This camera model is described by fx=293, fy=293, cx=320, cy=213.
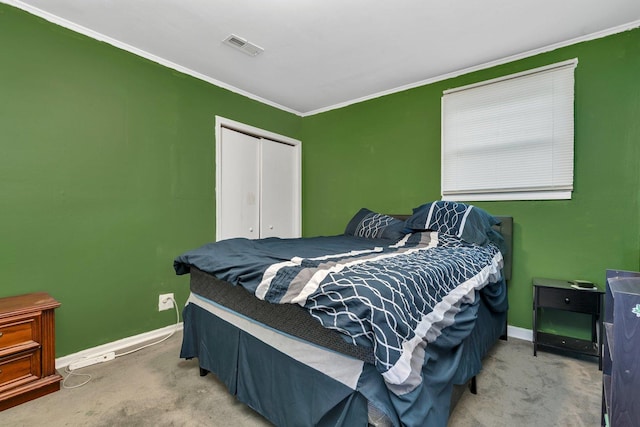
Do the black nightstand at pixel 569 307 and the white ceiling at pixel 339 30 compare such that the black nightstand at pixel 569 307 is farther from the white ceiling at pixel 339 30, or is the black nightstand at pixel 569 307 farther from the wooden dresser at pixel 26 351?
the wooden dresser at pixel 26 351

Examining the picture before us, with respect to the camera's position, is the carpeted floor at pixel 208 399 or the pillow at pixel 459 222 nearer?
the carpeted floor at pixel 208 399

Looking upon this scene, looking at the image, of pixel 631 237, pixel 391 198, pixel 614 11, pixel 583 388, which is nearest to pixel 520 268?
pixel 631 237

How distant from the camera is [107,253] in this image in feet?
7.52

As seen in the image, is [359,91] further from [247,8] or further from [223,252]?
[223,252]

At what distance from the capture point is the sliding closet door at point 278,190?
11.9 feet

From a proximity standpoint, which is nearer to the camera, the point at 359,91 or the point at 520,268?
the point at 520,268

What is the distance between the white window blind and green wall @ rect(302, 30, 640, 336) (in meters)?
0.09

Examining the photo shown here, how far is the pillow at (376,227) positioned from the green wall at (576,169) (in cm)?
45

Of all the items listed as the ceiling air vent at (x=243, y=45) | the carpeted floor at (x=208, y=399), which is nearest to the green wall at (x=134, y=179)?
the carpeted floor at (x=208, y=399)

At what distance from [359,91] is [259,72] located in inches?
44.8

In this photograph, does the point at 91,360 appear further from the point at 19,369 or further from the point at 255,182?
the point at 255,182

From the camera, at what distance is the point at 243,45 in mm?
2379

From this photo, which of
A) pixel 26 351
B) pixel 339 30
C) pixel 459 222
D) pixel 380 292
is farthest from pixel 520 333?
pixel 26 351

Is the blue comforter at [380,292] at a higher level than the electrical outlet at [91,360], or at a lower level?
higher
